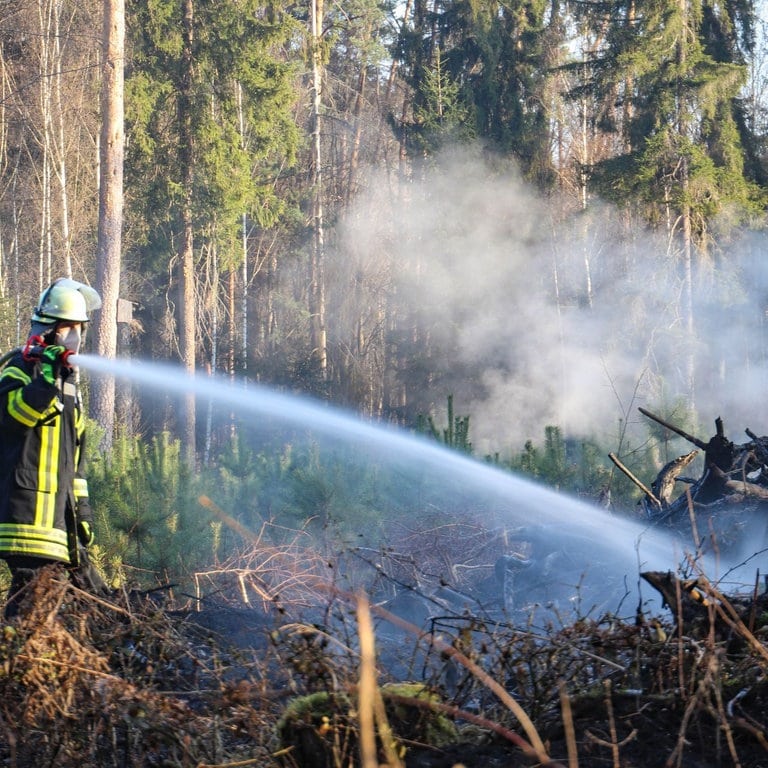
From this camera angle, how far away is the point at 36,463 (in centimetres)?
487

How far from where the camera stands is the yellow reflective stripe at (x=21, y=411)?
187 inches

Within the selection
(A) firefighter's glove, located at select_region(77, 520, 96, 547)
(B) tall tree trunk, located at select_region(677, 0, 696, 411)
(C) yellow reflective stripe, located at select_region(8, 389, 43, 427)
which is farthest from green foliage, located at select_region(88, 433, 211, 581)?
(B) tall tree trunk, located at select_region(677, 0, 696, 411)

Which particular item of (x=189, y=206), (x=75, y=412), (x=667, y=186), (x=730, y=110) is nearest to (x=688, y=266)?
(x=667, y=186)

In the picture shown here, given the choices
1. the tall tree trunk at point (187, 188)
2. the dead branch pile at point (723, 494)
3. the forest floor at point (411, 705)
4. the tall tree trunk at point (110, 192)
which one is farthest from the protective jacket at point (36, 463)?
the tall tree trunk at point (187, 188)

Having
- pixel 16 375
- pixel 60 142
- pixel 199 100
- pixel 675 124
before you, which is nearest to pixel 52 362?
pixel 16 375

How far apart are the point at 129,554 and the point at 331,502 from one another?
82.8 inches

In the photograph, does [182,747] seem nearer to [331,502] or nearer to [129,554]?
[129,554]

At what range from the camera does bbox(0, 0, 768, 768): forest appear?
8.72 meters

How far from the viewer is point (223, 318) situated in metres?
29.9

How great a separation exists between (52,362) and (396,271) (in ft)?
77.9

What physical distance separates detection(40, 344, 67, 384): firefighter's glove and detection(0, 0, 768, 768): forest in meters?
1.29

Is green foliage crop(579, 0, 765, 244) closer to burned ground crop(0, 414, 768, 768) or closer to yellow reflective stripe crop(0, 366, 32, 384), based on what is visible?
yellow reflective stripe crop(0, 366, 32, 384)

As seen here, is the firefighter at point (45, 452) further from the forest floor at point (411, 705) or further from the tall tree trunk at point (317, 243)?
the tall tree trunk at point (317, 243)

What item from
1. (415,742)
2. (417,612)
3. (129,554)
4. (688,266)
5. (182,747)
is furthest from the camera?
(688,266)
